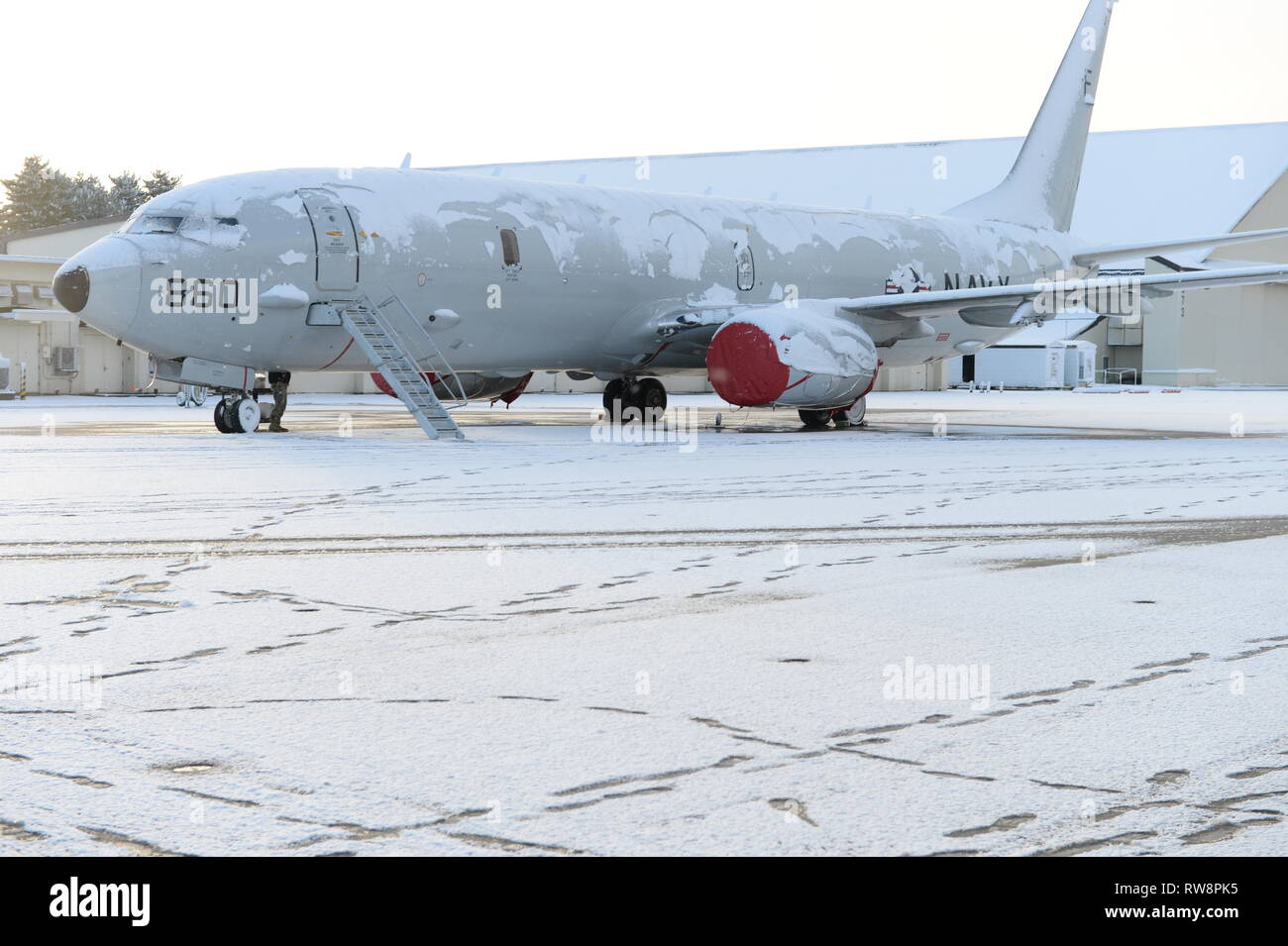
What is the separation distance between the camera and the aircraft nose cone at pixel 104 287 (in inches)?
659

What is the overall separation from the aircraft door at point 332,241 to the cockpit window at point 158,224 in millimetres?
1524

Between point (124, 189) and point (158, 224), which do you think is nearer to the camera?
point (158, 224)

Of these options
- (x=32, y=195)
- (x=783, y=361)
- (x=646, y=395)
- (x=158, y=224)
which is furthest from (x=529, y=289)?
(x=32, y=195)

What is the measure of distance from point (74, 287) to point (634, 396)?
30.0 feet

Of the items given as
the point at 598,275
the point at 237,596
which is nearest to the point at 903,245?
the point at 598,275

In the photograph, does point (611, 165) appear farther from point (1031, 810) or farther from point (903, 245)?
point (1031, 810)

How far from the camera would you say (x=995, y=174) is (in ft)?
198

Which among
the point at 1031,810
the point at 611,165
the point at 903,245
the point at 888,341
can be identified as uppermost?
the point at 611,165

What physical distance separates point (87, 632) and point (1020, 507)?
704 cm

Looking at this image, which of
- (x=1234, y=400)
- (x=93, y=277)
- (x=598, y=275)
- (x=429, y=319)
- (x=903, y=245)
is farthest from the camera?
(x=1234, y=400)

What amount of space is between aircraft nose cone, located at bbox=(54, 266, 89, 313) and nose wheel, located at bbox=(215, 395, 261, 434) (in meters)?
→ 2.47

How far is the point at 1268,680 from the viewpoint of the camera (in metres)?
4.98

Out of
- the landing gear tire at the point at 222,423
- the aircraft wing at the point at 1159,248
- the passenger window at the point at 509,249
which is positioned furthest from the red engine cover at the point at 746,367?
the aircraft wing at the point at 1159,248

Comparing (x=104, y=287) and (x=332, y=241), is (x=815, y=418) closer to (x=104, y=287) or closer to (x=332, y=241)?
(x=332, y=241)
